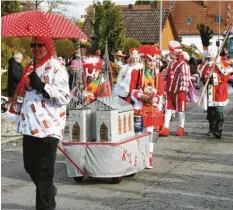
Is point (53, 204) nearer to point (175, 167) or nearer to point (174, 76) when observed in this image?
point (175, 167)

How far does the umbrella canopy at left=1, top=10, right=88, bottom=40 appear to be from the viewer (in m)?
6.13

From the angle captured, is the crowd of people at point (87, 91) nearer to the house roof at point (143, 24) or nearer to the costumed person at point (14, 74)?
the costumed person at point (14, 74)

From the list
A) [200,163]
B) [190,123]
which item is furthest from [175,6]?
[200,163]

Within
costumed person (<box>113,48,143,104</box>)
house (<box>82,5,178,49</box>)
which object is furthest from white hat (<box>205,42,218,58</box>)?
house (<box>82,5,178,49</box>)

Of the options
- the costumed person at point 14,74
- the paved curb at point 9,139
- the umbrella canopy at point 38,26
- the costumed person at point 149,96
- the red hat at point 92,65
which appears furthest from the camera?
the costumed person at point 14,74

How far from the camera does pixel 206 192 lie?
26.1 ft

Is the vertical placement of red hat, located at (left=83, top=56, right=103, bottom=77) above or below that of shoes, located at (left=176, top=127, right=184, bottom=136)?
above

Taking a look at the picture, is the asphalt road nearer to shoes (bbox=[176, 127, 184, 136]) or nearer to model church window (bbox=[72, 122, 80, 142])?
model church window (bbox=[72, 122, 80, 142])

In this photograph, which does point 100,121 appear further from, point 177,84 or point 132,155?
point 177,84

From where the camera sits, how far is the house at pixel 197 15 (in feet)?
279

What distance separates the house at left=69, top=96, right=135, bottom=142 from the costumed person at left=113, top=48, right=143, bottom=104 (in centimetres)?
95

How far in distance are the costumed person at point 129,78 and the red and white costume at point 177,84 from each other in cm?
394

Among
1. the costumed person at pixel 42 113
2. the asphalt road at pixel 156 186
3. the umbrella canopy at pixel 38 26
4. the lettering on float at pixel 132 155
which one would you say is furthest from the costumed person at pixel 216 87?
the costumed person at pixel 42 113

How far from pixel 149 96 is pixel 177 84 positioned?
14.5ft
